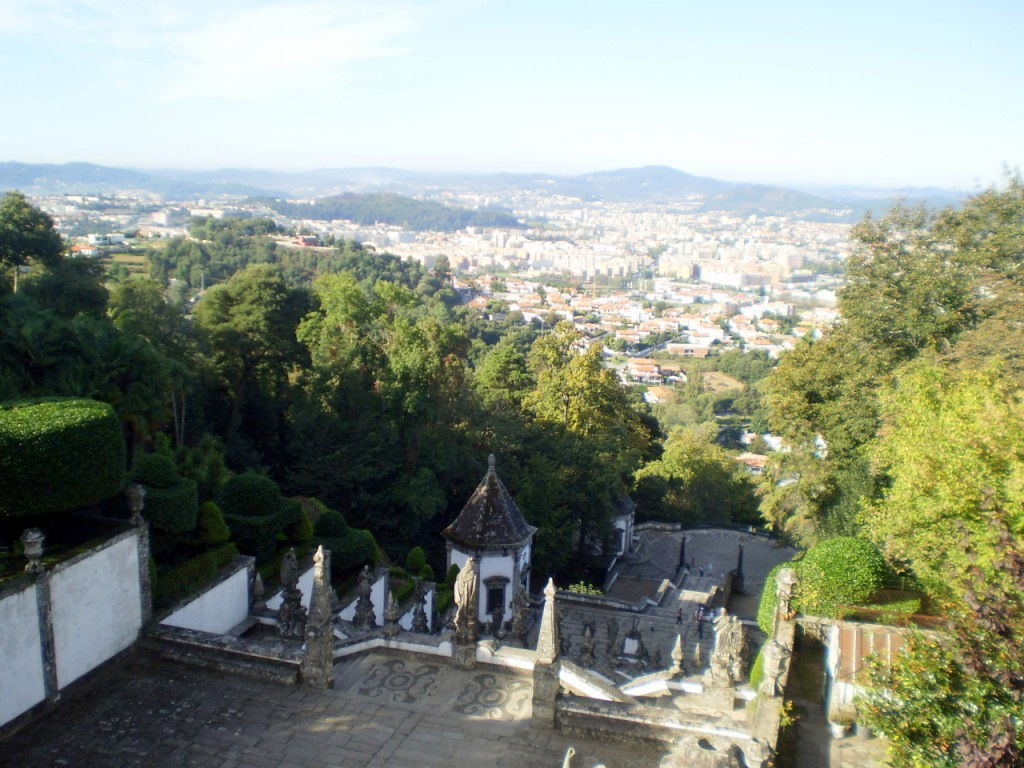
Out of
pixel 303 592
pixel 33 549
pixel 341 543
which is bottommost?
pixel 303 592

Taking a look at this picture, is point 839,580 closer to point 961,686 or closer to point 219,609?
point 961,686

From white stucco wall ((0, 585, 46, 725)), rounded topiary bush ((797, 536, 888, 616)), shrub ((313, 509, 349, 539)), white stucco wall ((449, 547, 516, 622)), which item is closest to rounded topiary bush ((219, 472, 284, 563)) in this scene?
shrub ((313, 509, 349, 539))

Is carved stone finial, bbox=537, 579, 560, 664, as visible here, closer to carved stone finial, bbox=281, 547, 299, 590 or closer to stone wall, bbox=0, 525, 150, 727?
carved stone finial, bbox=281, 547, 299, 590

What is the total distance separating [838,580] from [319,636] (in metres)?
8.13

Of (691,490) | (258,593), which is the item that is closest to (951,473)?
(258,593)

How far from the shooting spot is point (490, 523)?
17531 millimetres

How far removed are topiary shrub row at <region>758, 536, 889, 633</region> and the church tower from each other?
634cm

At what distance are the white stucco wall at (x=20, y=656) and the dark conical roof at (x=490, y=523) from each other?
9315mm

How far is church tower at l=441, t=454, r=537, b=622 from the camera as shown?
57.1 ft

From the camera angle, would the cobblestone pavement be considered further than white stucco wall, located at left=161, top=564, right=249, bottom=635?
No

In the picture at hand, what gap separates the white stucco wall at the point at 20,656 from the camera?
891 centimetres

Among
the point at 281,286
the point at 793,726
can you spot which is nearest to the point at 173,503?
the point at 793,726

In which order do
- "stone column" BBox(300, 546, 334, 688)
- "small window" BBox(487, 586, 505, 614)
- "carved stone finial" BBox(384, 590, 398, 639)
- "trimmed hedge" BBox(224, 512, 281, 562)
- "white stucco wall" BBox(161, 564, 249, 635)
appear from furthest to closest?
1. "small window" BBox(487, 586, 505, 614)
2. "trimmed hedge" BBox(224, 512, 281, 562)
3. "white stucco wall" BBox(161, 564, 249, 635)
4. "carved stone finial" BBox(384, 590, 398, 639)
5. "stone column" BBox(300, 546, 334, 688)

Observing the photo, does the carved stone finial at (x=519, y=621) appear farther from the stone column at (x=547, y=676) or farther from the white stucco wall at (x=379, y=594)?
the stone column at (x=547, y=676)
